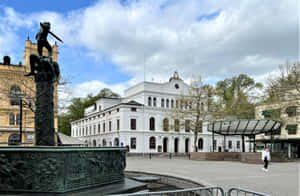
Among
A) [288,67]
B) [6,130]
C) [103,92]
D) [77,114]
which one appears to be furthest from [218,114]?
[77,114]

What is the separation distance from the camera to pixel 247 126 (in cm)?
2919

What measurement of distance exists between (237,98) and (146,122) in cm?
1796

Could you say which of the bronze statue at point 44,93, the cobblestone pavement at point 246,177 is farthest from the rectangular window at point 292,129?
the bronze statue at point 44,93

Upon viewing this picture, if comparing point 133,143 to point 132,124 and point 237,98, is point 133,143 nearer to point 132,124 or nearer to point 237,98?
point 132,124

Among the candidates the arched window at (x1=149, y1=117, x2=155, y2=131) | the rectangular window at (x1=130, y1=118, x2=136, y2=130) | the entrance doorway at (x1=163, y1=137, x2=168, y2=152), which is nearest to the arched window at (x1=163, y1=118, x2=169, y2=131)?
the arched window at (x1=149, y1=117, x2=155, y2=131)

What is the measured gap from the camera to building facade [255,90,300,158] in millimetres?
28308

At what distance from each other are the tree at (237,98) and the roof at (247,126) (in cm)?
320

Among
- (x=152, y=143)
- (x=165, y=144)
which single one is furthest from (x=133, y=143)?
(x=165, y=144)

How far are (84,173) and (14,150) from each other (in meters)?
1.83

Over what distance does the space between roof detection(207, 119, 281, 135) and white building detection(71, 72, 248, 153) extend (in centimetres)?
1975

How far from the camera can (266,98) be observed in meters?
29.1

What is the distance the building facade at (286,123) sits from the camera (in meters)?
28.3

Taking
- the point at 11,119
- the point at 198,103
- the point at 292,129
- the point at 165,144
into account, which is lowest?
the point at 165,144

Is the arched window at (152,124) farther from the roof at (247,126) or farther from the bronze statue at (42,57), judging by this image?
the bronze statue at (42,57)
